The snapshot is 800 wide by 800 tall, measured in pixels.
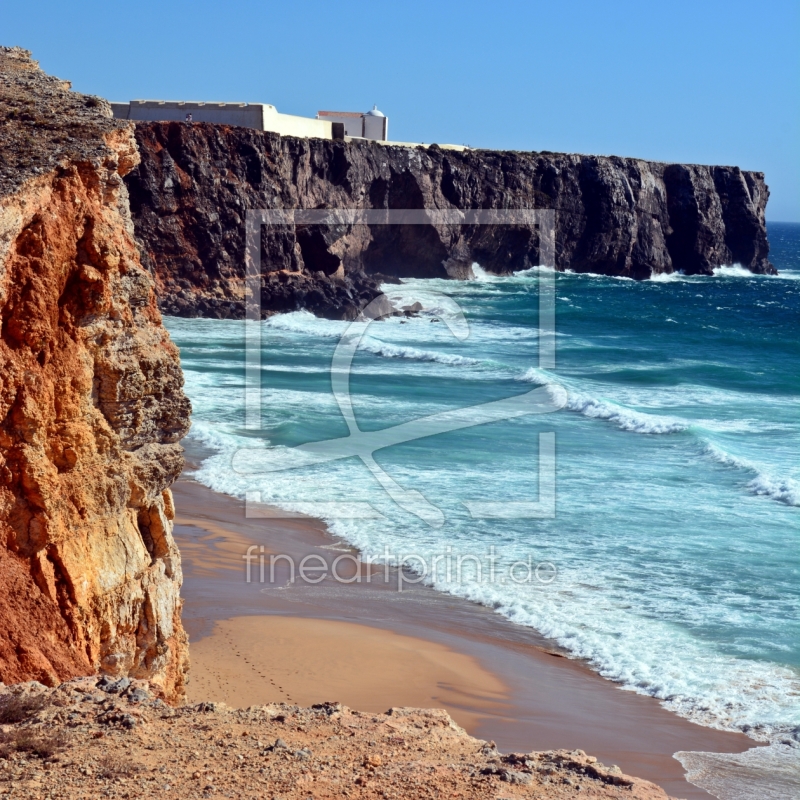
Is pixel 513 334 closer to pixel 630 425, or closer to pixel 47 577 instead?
pixel 630 425

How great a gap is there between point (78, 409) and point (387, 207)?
46.0 meters

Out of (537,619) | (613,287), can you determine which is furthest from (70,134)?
(613,287)

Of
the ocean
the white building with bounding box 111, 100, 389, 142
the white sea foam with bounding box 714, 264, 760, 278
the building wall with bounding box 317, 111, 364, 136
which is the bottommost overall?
the ocean

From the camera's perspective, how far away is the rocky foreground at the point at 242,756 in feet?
15.1

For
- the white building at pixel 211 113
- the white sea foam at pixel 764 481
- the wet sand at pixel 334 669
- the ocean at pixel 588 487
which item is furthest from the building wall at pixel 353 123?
the wet sand at pixel 334 669

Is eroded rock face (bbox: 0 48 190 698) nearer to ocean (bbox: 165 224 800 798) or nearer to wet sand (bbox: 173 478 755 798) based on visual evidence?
wet sand (bbox: 173 478 755 798)

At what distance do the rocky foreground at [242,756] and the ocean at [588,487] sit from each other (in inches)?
124

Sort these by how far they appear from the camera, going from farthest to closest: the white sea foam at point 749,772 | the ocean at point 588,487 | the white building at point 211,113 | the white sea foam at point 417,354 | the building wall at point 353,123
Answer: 1. the building wall at point 353,123
2. the white building at point 211,113
3. the white sea foam at point 417,354
4. the ocean at point 588,487
5. the white sea foam at point 749,772

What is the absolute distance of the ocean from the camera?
10.2 m

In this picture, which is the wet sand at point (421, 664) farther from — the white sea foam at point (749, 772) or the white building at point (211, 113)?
the white building at point (211, 113)

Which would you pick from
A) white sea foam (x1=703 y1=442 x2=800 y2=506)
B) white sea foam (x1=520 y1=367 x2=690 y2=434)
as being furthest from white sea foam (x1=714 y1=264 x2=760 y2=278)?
white sea foam (x1=703 y1=442 x2=800 y2=506)

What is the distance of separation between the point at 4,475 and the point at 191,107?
140 ft

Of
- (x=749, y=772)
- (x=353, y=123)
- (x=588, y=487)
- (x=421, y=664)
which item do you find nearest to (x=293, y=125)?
(x=353, y=123)

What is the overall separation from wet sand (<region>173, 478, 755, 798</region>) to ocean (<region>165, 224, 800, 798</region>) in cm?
31
